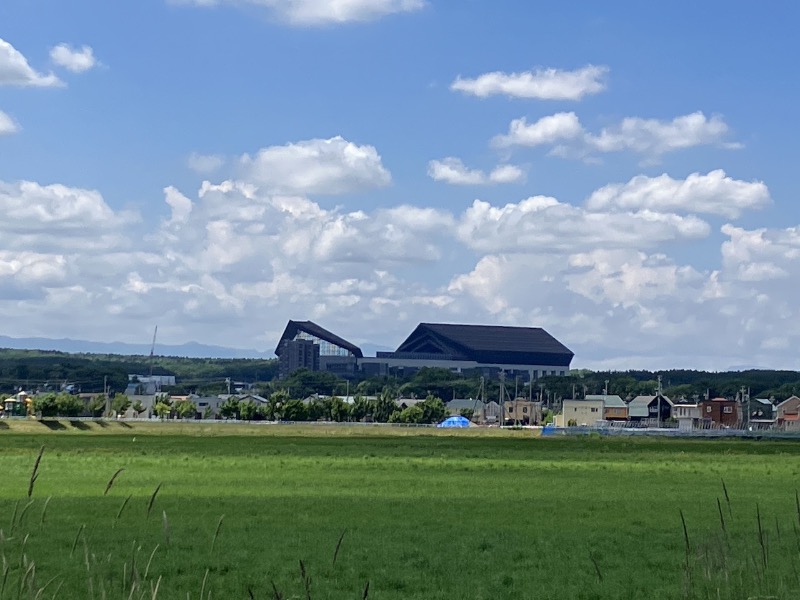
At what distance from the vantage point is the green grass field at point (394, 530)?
19.2 meters

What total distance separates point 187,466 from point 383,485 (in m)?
14.7

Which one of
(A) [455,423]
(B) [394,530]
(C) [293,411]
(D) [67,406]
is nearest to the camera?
(B) [394,530]

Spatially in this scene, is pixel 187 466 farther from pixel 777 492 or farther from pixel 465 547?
pixel 465 547

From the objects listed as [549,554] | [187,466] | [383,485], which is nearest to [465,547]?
[549,554]


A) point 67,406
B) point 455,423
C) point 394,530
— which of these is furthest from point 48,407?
point 394,530

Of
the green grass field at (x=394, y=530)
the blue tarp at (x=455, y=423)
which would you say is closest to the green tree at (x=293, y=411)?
the blue tarp at (x=455, y=423)

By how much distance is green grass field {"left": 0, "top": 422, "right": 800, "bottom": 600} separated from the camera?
63.0 feet

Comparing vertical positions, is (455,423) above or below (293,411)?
below

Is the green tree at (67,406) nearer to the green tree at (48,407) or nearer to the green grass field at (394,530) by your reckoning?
the green tree at (48,407)

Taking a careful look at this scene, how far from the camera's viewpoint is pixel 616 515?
34.0m

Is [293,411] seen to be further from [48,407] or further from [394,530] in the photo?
[394,530]

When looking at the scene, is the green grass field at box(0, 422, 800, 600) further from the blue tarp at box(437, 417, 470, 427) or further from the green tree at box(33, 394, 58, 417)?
the blue tarp at box(437, 417, 470, 427)

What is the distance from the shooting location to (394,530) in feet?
94.6

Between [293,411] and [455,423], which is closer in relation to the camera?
[455,423]
